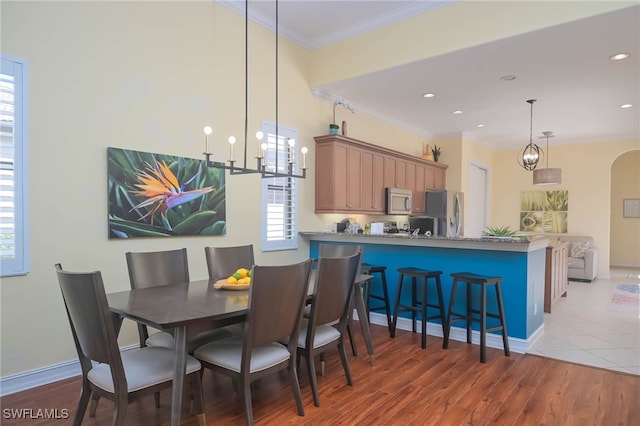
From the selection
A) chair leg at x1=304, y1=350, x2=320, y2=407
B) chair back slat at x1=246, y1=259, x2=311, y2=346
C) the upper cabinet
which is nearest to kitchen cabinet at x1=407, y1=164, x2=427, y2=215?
the upper cabinet

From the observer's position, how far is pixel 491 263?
3.96 metres

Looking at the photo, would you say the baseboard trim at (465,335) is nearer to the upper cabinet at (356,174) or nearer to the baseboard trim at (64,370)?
the baseboard trim at (64,370)

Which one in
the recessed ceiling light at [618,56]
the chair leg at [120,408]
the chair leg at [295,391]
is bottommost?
the chair leg at [295,391]

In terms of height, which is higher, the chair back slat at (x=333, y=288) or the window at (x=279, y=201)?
the window at (x=279, y=201)

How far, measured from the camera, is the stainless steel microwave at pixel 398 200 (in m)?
6.18

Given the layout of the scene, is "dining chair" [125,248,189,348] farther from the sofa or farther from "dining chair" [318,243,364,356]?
the sofa

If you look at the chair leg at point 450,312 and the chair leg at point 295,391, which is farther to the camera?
the chair leg at point 450,312

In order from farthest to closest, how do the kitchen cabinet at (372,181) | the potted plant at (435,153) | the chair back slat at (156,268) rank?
the potted plant at (435,153), the kitchen cabinet at (372,181), the chair back slat at (156,268)

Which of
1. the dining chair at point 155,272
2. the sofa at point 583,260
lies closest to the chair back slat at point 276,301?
the dining chair at point 155,272

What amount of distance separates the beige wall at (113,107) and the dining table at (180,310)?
0.79 meters

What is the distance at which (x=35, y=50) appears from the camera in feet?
9.36

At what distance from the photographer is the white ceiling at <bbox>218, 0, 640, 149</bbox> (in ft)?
12.1

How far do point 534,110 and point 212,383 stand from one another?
19.0ft

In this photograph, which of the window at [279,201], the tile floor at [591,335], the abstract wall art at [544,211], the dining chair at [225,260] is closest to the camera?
the dining chair at [225,260]
